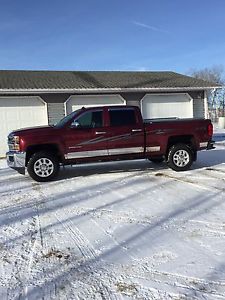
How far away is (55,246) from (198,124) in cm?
675

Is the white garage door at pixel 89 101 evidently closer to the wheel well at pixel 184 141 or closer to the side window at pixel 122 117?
the side window at pixel 122 117

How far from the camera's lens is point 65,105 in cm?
1789

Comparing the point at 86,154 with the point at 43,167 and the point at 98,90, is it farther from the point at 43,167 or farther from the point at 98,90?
the point at 98,90

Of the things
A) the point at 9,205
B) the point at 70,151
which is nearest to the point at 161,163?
the point at 70,151

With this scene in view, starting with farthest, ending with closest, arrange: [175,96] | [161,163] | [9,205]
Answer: [175,96] < [161,163] < [9,205]

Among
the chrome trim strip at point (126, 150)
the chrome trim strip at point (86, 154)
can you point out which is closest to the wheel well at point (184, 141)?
the chrome trim strip at point (126, 150)

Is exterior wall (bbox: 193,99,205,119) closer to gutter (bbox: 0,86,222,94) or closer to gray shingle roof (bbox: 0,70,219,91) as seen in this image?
gutter (bbox: 0,86,222,94)

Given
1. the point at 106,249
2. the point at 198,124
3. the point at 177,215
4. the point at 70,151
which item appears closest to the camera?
the point at 106,249

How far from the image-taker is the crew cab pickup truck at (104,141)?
9.36 metres

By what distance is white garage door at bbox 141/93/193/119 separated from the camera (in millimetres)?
19234

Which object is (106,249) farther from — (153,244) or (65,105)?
(65,105)

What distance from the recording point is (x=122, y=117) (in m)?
10.2

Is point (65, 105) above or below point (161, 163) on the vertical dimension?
above

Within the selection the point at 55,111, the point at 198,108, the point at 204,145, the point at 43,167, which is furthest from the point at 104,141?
the point at 198,108
